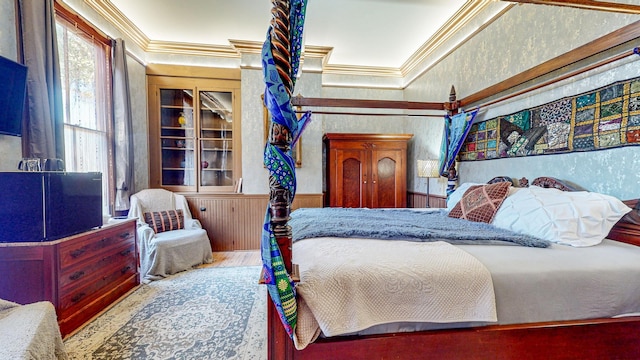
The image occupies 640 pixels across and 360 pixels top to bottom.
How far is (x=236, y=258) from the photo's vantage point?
3.57 meters

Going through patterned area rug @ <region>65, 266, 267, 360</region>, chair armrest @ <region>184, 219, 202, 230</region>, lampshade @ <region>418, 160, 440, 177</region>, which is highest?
lampshade @ <region>418, 160, 440, 177</region>

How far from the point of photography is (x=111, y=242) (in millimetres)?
2348

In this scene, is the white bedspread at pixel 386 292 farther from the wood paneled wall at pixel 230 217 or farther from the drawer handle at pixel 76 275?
the wood paneled wall at pixel 230 217

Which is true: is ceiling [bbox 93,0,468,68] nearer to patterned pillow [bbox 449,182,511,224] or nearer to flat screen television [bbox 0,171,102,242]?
patterned pillow [bbox 449,182,511,224]

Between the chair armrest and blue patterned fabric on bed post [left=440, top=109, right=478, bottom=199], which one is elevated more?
blue patterned fabric on bed post [left=440, top=109, right=478, bottom=199]

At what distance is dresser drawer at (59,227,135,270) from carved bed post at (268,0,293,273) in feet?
5.80

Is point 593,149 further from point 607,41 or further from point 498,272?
point 498,272

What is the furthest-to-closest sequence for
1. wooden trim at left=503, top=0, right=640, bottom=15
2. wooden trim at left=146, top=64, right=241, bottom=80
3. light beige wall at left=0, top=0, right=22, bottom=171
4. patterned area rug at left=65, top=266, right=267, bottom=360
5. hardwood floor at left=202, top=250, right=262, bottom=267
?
wooden trim at left=146, top=64, right=241, bottom=80
hardwood floor at left=202, top=250, right=262, bottom=267
light beige wall at left=0, top=0, right=22, bottom=171
patterned area rug at left=65, top=266, right=267, bottom=360
wooden trim at left=503, top=0, right=640, bottom=15

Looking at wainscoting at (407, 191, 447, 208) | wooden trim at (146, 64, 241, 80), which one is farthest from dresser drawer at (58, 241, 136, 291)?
wainscoting at (407, 191, 447, 208)

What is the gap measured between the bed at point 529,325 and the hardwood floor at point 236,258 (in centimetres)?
235

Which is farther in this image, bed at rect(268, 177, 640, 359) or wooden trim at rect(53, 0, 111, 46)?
wooden trim at rect(53, 0, 111, 46)

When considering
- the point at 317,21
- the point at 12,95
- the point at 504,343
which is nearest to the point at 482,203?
the point at 504,343

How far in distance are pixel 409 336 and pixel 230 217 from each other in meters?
3.22

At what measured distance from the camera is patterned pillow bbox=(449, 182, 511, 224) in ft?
6.71
